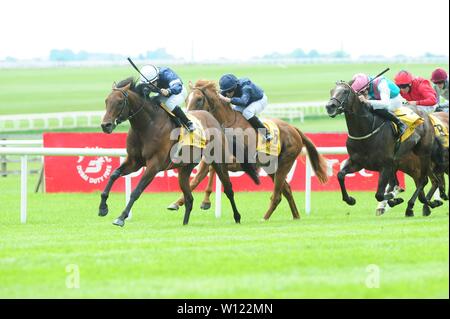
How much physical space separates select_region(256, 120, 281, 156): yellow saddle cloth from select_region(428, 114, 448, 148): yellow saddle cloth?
183 centimetres

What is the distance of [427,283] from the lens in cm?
686

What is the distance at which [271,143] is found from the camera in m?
13.2

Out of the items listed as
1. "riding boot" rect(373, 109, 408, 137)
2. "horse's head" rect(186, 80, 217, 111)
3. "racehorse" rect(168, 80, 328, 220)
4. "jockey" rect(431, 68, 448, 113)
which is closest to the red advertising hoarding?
"jockey" rect(431, 68, 448, 113)

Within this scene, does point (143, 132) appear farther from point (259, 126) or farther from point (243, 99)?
point (259, 126)

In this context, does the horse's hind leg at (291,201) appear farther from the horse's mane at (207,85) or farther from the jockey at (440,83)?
the jockey at (440,83)

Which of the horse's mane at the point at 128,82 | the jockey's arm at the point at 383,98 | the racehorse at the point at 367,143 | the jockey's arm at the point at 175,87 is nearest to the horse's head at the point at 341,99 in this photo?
the racehorse at the point at 367,143

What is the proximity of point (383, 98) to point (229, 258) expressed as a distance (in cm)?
510

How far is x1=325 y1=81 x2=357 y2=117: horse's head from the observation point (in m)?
12.2

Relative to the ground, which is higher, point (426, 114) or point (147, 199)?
point (426, 114)

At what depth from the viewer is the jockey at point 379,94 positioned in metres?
12.7

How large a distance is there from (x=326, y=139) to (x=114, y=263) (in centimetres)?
1018

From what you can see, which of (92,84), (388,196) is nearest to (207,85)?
(388,196)
